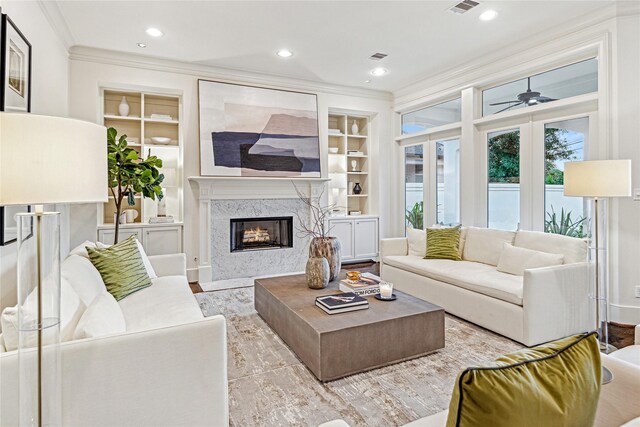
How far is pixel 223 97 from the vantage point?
16.9ft

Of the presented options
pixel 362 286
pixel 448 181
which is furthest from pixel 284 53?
pixel 362 286

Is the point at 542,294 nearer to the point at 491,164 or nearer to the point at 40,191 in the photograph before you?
the point at 491,164

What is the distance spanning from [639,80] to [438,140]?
2633 millimetres

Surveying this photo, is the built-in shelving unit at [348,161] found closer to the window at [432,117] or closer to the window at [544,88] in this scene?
the window at [432,117]

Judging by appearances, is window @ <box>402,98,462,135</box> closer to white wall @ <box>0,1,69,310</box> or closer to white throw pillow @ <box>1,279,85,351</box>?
white wall @ <box>0,1,69,310</box>

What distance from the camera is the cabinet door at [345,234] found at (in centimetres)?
608

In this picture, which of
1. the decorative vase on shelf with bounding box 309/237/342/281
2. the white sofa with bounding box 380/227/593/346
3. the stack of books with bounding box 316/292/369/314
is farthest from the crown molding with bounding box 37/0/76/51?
the white sofa with bounding box 380/227/593/346

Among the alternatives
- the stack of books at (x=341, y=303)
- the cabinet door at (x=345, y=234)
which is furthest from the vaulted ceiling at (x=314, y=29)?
the stack of books at (x=341, y=303)

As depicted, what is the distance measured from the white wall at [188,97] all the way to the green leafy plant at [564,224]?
280cm

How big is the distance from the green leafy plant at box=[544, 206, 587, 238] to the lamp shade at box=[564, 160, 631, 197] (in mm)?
1120

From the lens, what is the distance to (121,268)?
106 inches

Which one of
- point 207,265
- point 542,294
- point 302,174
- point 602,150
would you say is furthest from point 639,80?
point 207,265

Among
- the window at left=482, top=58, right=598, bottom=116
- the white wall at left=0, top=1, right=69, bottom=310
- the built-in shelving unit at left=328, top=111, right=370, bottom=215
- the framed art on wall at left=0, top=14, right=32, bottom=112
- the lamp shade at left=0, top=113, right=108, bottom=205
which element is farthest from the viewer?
the built-in shelving unit at left=328, top=111, right=370, bottom=215

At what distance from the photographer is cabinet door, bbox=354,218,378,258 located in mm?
6281
